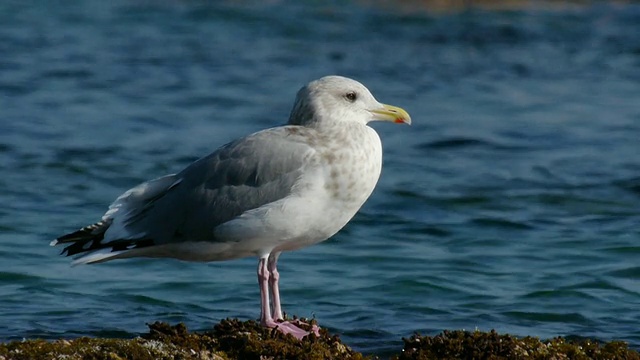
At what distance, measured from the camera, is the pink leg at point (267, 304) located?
20.9 feet

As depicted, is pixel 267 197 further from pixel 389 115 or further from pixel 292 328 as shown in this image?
pixel 389 115

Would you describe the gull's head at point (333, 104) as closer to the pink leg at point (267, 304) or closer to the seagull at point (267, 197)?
the seagull at point (267, 197)

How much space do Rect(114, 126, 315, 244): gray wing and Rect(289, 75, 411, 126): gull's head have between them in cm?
13

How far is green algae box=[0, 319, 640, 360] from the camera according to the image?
19.2 ft

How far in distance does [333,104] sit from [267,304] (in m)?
1.11

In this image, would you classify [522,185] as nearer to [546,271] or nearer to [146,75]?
[546,271]

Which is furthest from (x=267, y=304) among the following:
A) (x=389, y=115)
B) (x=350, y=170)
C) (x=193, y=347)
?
(x=389, y=115)

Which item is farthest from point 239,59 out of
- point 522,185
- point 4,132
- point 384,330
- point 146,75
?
point 384,330

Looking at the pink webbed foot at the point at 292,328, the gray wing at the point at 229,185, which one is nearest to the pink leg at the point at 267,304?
the pink webbed foot at the point at 292,328

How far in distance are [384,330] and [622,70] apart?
36.3 feet

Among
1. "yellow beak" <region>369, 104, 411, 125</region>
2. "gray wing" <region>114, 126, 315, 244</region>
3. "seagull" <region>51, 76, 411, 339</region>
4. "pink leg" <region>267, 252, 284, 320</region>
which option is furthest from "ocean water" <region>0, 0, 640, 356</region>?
"yellow beak" <region>369, 104, 411, 125</region>

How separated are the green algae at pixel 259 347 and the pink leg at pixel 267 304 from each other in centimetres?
10

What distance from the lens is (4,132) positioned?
14648 millimetres

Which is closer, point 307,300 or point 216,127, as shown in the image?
point 307,300
